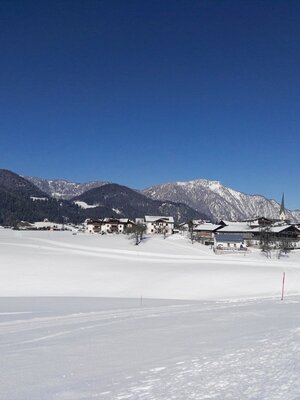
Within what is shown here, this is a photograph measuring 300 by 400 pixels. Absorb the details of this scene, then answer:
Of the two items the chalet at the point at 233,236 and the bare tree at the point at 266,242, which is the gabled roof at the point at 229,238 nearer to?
the chalet at the point at 233,236

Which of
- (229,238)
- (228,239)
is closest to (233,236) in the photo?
(229,238)

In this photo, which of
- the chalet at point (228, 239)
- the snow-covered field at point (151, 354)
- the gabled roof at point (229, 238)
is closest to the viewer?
the snow-covered field at point (151, 354)

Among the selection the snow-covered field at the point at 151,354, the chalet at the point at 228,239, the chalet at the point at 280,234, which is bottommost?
the snow-covered field at the point at 151,354

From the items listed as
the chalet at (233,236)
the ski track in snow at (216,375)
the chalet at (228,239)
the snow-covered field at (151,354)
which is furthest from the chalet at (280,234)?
the ski track in snow at (216,375)

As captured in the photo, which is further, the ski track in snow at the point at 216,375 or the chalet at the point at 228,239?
the chalet at the point at 228,239

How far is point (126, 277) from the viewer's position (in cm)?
4666

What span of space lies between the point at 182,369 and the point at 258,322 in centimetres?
885

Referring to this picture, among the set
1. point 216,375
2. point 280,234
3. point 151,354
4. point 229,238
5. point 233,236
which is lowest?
→ point 151,354

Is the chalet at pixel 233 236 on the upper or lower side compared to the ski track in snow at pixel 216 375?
upper

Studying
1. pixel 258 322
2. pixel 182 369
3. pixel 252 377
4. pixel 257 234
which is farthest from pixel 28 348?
pixel 257 234

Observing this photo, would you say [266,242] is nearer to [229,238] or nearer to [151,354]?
[229,238]

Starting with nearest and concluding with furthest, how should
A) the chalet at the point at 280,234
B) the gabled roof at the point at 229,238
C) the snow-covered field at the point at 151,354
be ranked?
the snow-covered field at the point at 151,354 → the chalet at the point at 280,234 → the gabled roof at the point at 229,238

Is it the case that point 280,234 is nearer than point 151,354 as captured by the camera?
No

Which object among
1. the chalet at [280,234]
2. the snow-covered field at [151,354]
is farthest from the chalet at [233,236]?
the snow-covered field at [151,354]
